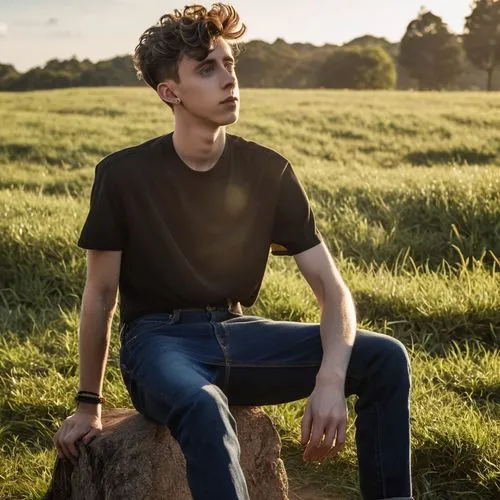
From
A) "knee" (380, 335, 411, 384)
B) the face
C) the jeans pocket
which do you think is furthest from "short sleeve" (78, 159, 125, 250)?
"knee" (380, 335, 411, 384)

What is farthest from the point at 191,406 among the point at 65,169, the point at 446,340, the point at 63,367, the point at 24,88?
the point at 24,88

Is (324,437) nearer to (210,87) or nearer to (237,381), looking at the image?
(237,381)

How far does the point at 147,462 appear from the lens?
2.96 m

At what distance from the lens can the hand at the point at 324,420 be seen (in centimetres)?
281

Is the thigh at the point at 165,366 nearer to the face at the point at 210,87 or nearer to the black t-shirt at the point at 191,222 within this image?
the black t-shirt at the point at 191,222

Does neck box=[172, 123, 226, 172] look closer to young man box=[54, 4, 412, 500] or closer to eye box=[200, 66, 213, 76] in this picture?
young man box=[54, 4, 412, 500]

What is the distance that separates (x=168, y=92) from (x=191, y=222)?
57 centimetres

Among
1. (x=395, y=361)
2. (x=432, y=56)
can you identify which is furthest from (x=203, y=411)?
(x=432, y=56)

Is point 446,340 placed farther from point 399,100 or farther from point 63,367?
point 399,100

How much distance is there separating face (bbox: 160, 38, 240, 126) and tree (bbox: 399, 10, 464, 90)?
6784 cm

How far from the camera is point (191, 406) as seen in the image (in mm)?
2496

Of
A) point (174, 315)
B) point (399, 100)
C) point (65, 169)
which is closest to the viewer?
point (174, 315)

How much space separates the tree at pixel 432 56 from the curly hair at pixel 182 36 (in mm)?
67744

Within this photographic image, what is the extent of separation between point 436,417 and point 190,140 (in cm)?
205
